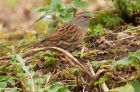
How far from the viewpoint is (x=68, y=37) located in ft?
21.0

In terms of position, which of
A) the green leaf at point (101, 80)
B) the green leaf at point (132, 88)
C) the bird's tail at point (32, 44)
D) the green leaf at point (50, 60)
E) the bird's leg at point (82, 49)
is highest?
the bird's tail at point (32, 44)

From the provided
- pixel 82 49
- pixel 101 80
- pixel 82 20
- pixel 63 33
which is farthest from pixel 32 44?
pixel 101 80

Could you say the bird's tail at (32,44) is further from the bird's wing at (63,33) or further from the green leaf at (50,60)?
the green leaf at (50,60)

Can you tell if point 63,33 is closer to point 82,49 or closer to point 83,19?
point 83,19

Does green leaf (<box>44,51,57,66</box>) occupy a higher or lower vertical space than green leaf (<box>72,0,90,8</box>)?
lower

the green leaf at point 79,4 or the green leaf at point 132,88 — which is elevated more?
the green leaf at point 79,4

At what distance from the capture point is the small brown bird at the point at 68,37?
20.5 feet

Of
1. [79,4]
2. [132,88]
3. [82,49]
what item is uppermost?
[79,4]

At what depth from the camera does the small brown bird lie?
624cm

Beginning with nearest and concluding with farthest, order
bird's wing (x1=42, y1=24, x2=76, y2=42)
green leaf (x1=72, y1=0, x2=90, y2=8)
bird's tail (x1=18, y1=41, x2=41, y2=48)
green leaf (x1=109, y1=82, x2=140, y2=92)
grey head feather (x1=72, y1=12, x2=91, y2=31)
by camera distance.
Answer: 1. green leaf (x1=109, y1=82, x2=140, y2=92)
2. green leaf (x1=72, y1=0, x2=90, y2=8)
3. bird's tail (x1=18, y1=41, x2=41, y2=48)
4. bird's wing (x1=42, y1=24, x2=76, y2=42)
5. grey head feather (x1=72, y1=12, x2=91, y2=31)

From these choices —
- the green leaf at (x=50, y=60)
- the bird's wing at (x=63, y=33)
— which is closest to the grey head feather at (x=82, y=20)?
the bird's wing at (x=63, y=33)

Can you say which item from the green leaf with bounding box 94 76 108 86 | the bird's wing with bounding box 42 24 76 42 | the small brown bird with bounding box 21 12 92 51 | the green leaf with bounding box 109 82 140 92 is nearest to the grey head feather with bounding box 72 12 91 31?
the small brown bird with bounding box 21 12 92 51

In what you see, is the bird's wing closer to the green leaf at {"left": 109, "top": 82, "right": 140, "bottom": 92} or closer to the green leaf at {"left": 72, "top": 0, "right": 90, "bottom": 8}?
the green leaf at {"left": 72, "top": 0, "right": 90, "bottom": 8}

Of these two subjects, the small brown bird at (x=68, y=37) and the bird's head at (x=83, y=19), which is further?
the bird's head at (x=83, y=19)
